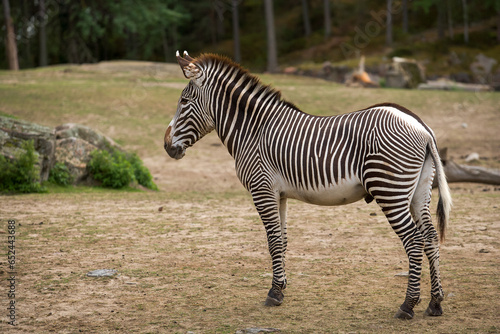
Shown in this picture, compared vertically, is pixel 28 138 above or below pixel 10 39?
below

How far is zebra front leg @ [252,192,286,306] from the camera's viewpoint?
5.30 m

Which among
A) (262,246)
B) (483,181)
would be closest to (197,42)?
(483,181)

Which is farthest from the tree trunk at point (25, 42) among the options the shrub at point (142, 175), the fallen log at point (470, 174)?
the fallen log at point (470, 174)

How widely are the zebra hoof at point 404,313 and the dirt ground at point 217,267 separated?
0.19ft

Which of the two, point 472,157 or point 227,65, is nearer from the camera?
point 227,65

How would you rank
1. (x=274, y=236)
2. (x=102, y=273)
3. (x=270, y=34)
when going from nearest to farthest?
(x=274, y=236) → (x=102, y=273) → (x=270, y=34)

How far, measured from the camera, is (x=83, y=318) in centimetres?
486

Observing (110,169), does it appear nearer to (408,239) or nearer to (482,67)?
(408,239)

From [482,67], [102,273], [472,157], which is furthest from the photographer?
[482,67]

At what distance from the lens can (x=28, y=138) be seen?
11203 millimetres

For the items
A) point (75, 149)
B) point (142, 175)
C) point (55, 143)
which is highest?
point (55, 143)

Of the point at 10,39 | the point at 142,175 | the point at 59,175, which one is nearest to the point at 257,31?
the point at 10,39

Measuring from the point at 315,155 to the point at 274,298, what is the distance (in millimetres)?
1450

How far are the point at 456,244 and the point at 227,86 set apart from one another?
3.92 metres
